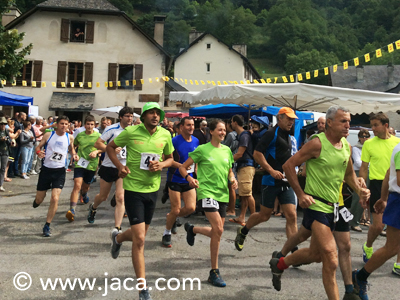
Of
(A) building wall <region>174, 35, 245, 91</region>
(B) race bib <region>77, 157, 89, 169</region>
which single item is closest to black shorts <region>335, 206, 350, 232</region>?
(B) race bib <region>77, 157, 89, 169</region>

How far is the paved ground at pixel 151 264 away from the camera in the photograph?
458cm

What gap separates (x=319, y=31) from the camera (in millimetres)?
99312

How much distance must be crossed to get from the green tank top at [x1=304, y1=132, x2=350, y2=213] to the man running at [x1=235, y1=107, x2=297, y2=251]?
4.57 feet

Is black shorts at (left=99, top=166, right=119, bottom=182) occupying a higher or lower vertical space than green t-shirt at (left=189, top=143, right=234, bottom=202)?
lower

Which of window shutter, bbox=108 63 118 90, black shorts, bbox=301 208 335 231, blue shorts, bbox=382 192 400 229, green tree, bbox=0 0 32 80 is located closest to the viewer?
black shorts, bbox=301 208 335 231

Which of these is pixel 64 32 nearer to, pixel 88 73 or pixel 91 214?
pixel 88 73

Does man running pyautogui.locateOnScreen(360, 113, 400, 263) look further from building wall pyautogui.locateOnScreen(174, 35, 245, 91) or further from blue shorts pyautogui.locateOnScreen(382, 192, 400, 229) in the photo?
building wall pyautogui.locateOnScreen(174, 35, 245, 91)

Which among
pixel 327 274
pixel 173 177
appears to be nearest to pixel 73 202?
pixel 173 177

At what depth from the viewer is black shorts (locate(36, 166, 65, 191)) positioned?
23.9ft

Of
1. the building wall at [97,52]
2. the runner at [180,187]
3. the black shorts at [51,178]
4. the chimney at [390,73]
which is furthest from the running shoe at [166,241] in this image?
the chimney at [390,73]

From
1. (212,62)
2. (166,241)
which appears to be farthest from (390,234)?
(212,62)

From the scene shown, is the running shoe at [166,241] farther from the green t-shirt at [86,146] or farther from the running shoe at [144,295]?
the green t-shirt at [86,146]

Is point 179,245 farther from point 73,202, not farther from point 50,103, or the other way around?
point 50,103

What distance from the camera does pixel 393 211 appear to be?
4473mm
